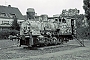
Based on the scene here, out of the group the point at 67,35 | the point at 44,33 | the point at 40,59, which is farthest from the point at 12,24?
the point at 40,59

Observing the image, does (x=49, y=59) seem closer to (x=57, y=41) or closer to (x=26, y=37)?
(x=26, y=37)

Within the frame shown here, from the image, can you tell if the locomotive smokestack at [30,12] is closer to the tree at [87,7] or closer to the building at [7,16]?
the tree at [87,7]

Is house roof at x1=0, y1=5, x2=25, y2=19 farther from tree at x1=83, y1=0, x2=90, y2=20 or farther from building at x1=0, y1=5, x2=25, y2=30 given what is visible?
tree at x1=83, y1=0, x2=90, y2=20

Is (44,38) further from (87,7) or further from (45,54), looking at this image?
(87,7)

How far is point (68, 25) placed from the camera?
26.9 meters

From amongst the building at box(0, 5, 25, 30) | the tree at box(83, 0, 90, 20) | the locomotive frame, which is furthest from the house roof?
the locomotive frame

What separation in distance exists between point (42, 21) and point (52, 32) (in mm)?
2474

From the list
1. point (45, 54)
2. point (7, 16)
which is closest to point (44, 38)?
A: point (45, 54)

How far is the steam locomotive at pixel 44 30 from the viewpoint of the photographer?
1970 centimetres

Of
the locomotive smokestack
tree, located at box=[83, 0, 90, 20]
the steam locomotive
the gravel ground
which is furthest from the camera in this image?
tree, located at box=[83, 0, 90, 20]

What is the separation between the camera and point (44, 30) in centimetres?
2197

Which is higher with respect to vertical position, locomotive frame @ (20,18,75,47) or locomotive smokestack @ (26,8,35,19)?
locomotive smokestack @ (26,8,35,19)

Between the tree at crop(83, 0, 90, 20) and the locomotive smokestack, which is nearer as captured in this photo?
the locomotive smokestack

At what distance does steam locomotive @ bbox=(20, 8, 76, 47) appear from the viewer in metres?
19.7
